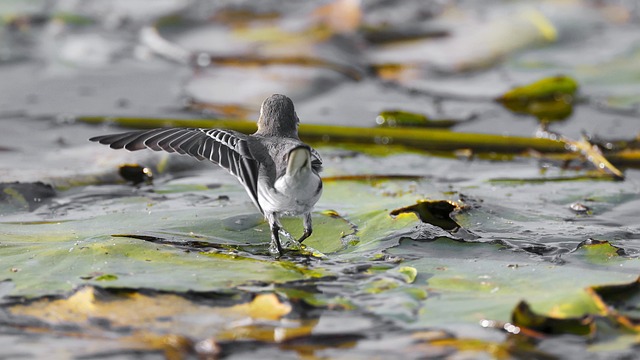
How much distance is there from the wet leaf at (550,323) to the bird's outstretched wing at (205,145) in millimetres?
1376

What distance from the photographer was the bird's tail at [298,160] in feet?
14.1

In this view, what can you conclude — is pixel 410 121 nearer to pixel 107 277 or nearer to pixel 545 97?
pixel 545 97

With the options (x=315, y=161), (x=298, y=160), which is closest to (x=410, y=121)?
(x=315, y=161)

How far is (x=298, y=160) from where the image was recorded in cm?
439

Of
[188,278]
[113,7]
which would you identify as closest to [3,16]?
[113,7]

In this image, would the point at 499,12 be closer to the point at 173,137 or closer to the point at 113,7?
the point at 113,7

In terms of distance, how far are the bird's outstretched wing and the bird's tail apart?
0.55 ft

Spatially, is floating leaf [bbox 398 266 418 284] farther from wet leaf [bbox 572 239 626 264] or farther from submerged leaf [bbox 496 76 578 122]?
submerged leaf [bbox 496 76 578 122]

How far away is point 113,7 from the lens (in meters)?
12.1

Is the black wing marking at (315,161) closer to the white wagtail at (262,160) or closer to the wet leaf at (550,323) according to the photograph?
the white wagtail at (262,160)

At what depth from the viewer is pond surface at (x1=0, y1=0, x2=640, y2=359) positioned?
368 centimetres

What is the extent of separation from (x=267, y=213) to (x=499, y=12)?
21.9 feet

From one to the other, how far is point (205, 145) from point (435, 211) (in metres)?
1.21

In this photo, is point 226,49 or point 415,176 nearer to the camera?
point 415,176
